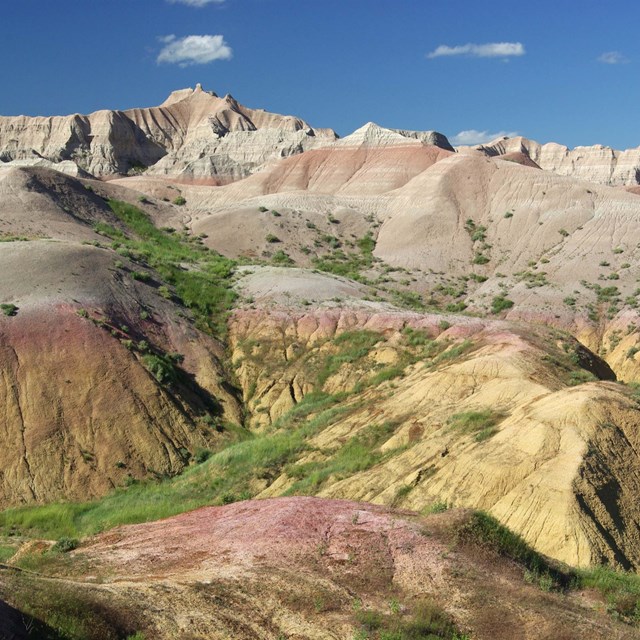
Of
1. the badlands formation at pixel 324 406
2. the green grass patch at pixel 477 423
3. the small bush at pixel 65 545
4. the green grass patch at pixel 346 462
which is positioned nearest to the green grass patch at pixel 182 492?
the badlands formation at pixel 324 406

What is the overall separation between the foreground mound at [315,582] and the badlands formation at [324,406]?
0.06 metres

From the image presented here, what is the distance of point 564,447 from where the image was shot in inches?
840

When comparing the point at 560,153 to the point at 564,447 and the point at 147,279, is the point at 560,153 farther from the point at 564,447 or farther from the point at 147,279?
the point at 564,447

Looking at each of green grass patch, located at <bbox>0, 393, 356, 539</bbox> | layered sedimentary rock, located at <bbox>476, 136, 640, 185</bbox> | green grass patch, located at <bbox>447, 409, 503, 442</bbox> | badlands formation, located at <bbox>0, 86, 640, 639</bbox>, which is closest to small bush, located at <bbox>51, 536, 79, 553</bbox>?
badlands formation, located at <bbox>0, 86, 640, 639</bbox>

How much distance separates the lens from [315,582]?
14.2 metres

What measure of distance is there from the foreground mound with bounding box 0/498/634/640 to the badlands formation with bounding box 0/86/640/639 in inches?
2.3

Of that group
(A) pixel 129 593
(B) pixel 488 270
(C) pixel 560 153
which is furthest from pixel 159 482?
(C) pixel 560 153

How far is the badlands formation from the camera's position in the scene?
14.1 metres

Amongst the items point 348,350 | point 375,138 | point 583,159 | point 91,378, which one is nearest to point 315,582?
point 91,378

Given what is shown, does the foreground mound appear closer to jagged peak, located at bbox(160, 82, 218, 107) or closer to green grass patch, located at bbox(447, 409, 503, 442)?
green grass patch, located at bbox(447, 409, 503, 442)

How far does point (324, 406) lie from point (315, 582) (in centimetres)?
2062

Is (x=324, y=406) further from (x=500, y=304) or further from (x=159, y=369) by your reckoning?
(x=500, y=304)

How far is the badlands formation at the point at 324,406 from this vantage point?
46.3 ft

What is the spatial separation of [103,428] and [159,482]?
3182 mm
